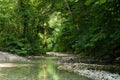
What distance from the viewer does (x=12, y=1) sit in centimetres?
3734

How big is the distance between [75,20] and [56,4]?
9360 mm

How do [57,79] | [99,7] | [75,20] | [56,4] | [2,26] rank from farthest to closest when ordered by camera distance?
[2,26], [56,4], [75,20], [99,7], [57,79]

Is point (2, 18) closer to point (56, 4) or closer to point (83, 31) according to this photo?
point (56, 4)

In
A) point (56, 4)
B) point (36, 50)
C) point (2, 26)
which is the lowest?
point (36, 50)

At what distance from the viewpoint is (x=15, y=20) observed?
1470 inches

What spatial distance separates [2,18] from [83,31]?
43.4 ft

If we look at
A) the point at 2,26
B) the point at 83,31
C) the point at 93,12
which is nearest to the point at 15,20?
the point at 2,26

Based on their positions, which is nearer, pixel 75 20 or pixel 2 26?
pixel 75 20

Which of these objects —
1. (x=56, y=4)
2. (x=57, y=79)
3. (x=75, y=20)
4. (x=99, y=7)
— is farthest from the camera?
(x=56, y=4)

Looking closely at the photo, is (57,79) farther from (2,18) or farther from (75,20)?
(2,18)

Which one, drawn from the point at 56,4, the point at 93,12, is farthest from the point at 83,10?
the point at 56,4

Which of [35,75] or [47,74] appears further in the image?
[47,74]

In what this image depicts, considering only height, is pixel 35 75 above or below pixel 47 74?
above

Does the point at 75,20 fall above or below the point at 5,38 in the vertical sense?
above
